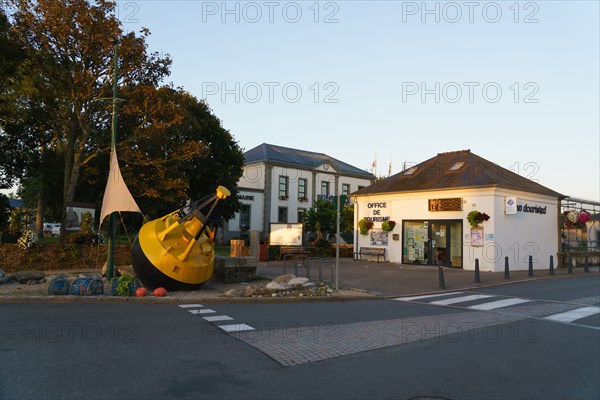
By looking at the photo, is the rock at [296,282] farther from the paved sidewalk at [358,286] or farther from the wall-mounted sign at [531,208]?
the wall-mounted sign at [531,208]

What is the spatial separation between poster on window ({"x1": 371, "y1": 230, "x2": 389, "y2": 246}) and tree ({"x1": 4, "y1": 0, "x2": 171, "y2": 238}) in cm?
1459

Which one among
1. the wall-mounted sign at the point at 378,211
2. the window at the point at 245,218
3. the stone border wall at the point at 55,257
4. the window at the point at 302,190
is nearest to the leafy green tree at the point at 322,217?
the window at the point at 245,218

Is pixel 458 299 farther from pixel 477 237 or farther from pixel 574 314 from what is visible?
pixel 477 237

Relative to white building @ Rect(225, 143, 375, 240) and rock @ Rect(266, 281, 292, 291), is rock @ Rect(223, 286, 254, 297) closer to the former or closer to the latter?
rock @ Rect(266, 281, 292, 291)

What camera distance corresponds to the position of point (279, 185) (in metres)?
49.3

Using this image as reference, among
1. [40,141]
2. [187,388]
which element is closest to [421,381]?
[187,388]

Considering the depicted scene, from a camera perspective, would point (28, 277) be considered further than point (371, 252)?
No

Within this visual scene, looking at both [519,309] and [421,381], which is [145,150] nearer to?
[519,309]

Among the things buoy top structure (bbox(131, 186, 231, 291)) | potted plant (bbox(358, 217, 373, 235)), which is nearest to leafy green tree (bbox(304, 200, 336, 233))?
potted plant (bbox(358, 217, 373, 235))

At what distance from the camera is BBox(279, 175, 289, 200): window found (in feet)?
162

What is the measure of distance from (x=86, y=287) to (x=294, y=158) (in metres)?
41.1

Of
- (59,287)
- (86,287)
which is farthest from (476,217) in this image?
(59,287)

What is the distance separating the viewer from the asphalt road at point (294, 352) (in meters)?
5.26

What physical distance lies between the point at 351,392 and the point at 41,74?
63.0 ft
